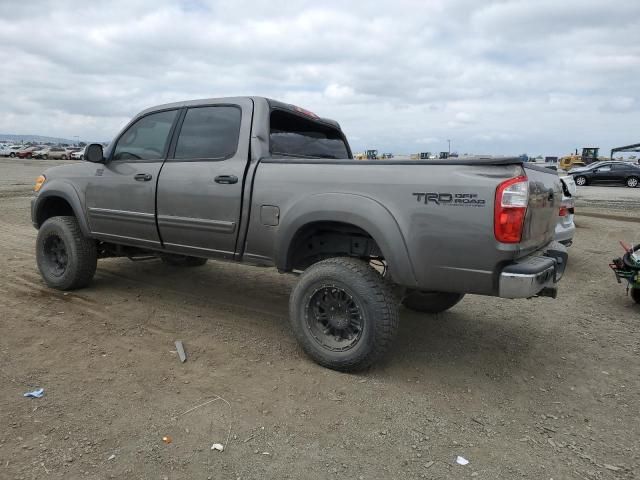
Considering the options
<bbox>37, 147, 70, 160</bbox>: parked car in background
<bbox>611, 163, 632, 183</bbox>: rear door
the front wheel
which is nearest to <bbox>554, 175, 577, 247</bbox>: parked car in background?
the front wheel

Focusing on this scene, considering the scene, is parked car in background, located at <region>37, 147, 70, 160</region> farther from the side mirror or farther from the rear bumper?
the rear bumper

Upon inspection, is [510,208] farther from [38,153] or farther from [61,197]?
[38,153]

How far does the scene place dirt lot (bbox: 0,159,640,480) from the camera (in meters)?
2.56

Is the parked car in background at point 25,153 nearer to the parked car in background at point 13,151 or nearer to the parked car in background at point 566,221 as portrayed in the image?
the parked car in background at point 13,151

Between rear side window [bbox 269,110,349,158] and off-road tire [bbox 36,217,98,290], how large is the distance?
2440mm

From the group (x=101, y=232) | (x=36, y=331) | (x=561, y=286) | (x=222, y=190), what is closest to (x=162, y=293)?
(x=101, y=232)

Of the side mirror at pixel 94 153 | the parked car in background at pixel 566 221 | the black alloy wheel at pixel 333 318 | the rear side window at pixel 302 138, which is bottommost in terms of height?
the black alloy wheel at pixel 333 318

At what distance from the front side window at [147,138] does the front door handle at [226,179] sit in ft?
2.87

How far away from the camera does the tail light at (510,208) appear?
288 cm

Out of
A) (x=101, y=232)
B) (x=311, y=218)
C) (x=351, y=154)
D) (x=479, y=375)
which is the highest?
(x=351, y=154)

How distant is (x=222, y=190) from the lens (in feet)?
13.0

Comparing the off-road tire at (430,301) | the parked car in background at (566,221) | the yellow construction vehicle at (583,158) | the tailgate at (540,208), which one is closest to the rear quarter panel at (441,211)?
the tailgate at (540,208)

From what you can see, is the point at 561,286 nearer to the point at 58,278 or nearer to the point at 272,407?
the point at 272,407

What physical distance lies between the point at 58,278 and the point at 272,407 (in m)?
3.40
